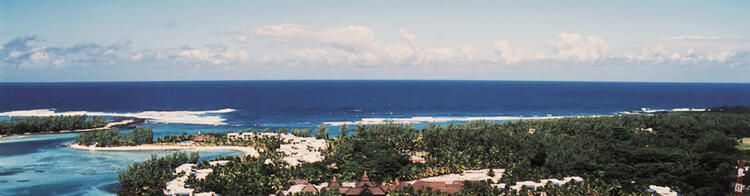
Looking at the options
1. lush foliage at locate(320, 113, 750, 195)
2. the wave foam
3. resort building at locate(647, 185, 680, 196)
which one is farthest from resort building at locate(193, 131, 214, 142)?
resort building at locate(647, 185, 680, 196)

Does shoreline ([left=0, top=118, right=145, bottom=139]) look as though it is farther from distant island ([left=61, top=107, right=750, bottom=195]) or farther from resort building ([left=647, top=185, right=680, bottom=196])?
resort building ([left=647, top=185, right=680, bottom=196])

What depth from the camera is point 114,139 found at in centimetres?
5338

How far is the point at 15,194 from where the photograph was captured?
33.2 metres

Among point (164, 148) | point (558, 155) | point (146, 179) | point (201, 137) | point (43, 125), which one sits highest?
point (558, 155)

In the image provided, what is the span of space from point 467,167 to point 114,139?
38.4m

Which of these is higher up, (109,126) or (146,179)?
(146,179)

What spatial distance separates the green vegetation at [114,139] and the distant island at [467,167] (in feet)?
1.35

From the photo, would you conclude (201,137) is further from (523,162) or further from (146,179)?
(523,162)

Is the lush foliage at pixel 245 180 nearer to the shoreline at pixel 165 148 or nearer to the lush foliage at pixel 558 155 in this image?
the lush foliage at pixel 558 155

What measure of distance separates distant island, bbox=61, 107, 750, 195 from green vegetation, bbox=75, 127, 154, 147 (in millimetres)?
411

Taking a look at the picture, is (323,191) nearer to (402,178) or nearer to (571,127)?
(402,178)

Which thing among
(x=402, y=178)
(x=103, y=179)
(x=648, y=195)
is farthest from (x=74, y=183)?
(x=648, y=195)

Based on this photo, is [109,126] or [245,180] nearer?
[245,180]

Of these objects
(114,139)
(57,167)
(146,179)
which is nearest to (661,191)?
(146,179)
